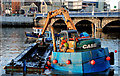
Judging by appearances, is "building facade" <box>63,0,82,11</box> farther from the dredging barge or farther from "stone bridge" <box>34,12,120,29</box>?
the dredging barge

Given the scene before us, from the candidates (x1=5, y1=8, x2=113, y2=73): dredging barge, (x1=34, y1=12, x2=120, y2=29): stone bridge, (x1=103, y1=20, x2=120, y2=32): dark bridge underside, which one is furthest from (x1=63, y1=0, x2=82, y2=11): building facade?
(x1=5, y1=8, x2=113, y2=73): dredging barge

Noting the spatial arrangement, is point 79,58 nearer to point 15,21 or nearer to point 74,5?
point 15,21

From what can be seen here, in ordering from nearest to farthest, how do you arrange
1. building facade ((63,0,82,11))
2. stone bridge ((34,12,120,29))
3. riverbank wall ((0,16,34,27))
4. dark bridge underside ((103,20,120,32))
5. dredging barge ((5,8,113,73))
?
dredging barge ((5,8,113,73)) < stone bridge ((34,12,120,29)) < dark bridge underside ((103,20,120,32)) < riverbank wall ((0,16,34,27)) < building facade ((63,0,82,11))

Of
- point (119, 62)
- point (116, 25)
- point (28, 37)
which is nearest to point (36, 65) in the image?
point (119, 62)

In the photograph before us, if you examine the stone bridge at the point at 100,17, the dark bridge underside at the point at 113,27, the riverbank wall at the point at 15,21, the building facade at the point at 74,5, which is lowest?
the dark bridge underside at the point at 113,27

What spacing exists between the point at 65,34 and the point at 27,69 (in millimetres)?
8625

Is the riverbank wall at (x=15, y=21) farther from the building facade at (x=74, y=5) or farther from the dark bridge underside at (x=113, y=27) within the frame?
the building facade at (x=74, y=5)

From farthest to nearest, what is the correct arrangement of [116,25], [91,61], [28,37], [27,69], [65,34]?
[116,25] < [28,37] < [65,34] < [27,69] < [91,61]

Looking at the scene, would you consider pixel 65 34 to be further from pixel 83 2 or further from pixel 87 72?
pixel 83 2

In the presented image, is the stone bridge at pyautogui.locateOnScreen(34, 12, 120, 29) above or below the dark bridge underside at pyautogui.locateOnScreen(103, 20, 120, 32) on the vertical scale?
above

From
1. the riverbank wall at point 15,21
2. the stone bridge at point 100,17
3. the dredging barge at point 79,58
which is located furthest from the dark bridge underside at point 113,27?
the dredging barge at point 79,58

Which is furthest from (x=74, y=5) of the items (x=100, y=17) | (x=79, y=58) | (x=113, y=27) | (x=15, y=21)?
(x=79, y=58)

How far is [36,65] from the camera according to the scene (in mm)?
31797

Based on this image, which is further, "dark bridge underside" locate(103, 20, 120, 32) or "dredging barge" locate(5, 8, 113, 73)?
"dark bridge underside" locate(103, 20, 120, 32)
